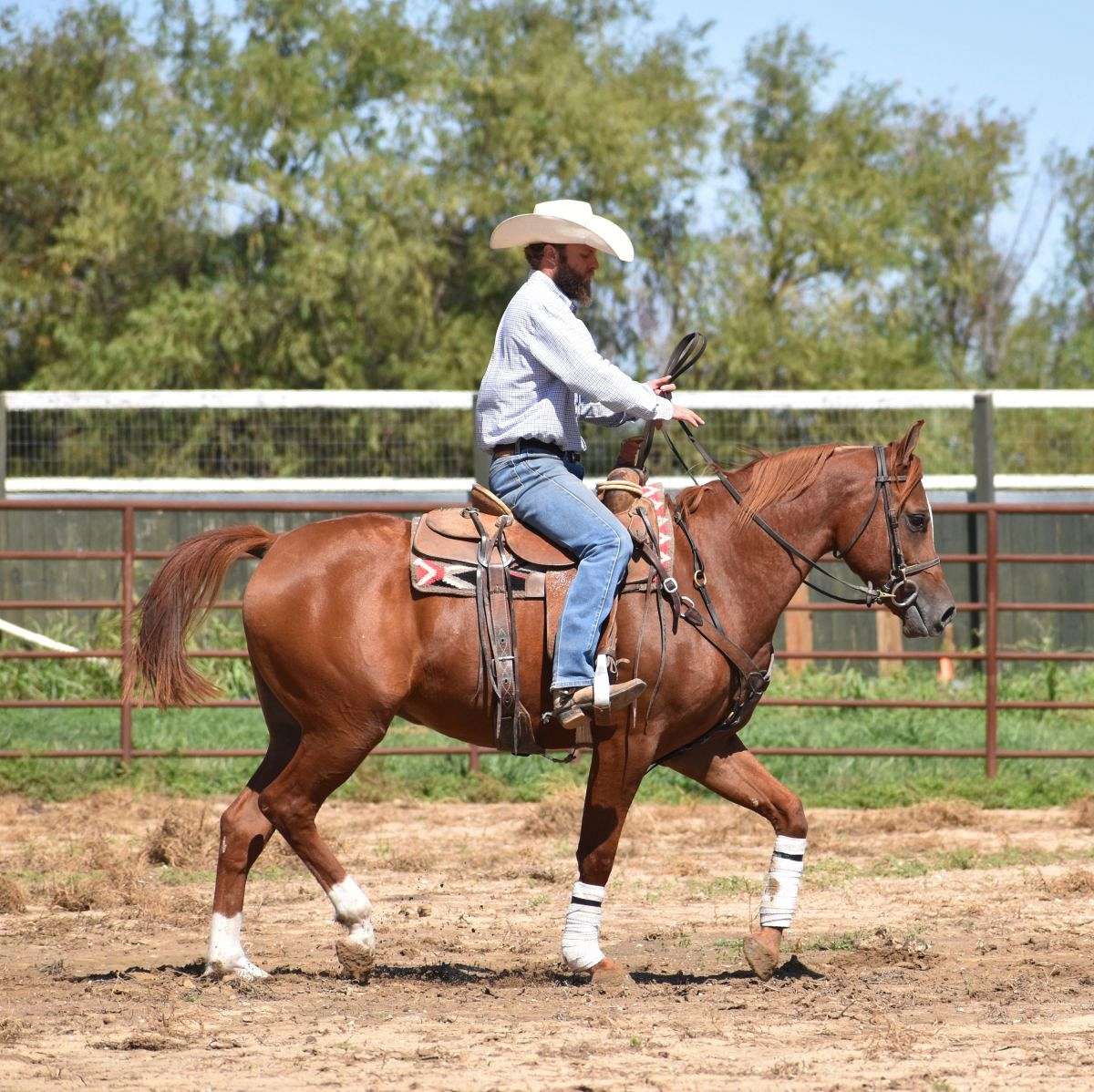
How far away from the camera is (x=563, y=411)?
5.90 metres

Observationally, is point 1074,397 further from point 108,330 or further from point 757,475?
point 108,330

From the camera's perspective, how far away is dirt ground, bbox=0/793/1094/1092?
14.9 ft

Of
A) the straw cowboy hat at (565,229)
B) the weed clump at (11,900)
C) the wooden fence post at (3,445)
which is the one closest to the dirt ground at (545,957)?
the weed clump at (11,900)

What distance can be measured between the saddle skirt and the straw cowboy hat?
2.96 ft

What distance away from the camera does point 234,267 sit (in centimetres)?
2341

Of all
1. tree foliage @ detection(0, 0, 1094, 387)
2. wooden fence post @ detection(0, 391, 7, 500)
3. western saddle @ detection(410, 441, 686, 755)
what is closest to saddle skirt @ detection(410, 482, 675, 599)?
western saddle @ detection(410, 441, 686, 755)

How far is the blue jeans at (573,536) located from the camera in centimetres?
554

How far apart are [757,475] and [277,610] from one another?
6.09 ft

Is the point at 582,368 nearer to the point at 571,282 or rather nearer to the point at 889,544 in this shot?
the point at 571,282

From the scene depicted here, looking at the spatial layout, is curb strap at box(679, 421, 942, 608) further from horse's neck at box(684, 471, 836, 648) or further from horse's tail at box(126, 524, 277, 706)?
horse's tail at box(126, 524, 277, 706)

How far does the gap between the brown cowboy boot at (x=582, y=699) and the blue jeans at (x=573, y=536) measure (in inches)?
1.5

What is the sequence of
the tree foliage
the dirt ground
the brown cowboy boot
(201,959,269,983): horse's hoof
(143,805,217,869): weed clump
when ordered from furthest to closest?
the tree foliage, (143,805,217,869): weed clump, (201,959,269,983): horse's hoof, the brown cowboy boot, the dirt ground

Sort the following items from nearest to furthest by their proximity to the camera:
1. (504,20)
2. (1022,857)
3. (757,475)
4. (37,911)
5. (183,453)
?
(757,475) < (37,911) < (1022,857) < (183,453) < (504,20)

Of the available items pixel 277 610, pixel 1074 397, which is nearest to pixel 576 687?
pixel 277 610
